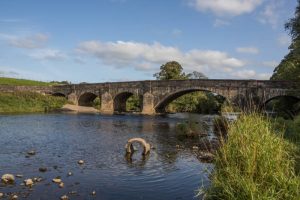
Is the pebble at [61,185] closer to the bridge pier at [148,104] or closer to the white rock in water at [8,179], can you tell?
the white rock in water at [8,179]

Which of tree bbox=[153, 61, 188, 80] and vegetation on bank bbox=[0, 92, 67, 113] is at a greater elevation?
tree bbox=[153, 61, 188, 80]

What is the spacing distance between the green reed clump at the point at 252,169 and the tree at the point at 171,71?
70.5 metres

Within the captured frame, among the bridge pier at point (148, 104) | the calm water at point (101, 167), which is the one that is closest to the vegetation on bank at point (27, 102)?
the bridge pier at point (148, 104)

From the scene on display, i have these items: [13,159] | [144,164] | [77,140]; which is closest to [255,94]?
[77,140]

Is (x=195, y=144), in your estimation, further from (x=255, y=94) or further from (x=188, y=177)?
(x=255, y=94)

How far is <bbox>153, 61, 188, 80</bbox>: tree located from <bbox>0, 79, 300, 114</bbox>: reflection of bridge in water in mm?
11380

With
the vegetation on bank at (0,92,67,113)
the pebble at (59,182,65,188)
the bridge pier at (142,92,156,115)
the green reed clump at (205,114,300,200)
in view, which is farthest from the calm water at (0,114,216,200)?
the bridge pier at (142,92,156,115)

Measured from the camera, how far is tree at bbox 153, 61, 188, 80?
8256 cm

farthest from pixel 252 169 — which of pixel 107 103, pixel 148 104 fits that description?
pixel 107 103

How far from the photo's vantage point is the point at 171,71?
82.6 meters

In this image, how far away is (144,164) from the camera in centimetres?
1997

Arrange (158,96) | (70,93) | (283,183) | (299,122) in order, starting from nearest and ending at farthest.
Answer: (283,183)
(299,122)
(158,96)
(70,93)

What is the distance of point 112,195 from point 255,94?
129ft

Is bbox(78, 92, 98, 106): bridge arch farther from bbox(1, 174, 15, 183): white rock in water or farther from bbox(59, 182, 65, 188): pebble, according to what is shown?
bbox(59, 182, 65, 188): pebble
